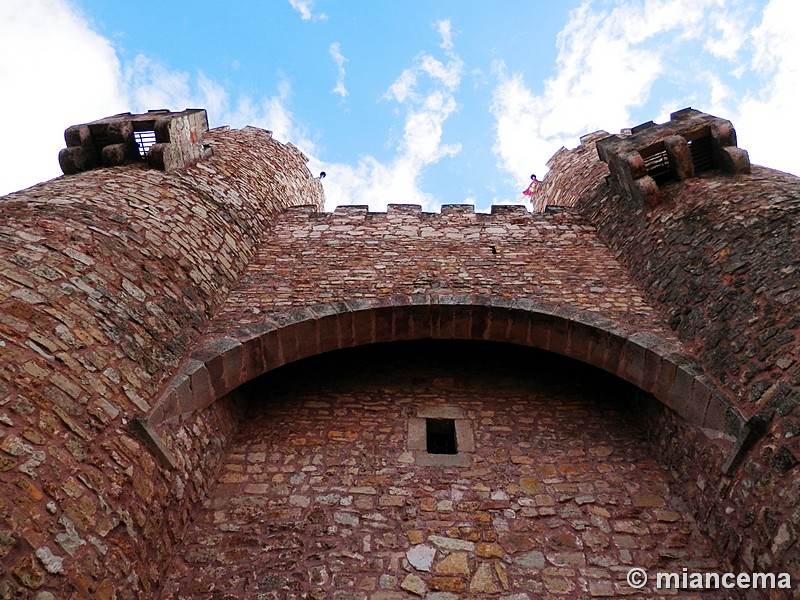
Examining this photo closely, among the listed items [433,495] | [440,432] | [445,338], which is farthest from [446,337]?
[433,495]

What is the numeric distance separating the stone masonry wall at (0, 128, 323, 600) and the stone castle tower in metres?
0.02

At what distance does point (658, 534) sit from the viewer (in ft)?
12.4

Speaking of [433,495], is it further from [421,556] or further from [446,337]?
[446,337]

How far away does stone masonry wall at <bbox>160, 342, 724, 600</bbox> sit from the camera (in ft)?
11.5

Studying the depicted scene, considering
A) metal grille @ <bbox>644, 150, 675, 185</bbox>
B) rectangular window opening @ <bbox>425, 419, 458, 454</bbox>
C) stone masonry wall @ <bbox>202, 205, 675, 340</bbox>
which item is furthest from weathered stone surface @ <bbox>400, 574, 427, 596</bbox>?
metal grille @ <bbox>644, 150, 675, 185</bbox>

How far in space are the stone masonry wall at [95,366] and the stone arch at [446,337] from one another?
225 millimetres

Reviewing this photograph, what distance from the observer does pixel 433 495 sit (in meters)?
4.05

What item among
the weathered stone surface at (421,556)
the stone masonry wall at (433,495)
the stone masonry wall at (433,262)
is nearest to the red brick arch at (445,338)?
the stone masonry wall at (433,262)

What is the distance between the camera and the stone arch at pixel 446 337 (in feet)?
13.0

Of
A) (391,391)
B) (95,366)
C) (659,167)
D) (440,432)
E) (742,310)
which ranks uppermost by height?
(659,167)

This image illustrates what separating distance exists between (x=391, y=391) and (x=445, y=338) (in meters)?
0.67

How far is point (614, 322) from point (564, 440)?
105 centimetres

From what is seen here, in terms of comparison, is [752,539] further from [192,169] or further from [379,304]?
[192,169]

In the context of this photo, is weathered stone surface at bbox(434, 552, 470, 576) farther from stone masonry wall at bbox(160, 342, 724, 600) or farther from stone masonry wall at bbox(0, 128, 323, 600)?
stone masonry wall at bbox(0, 128, 323, 600)
